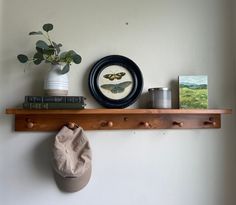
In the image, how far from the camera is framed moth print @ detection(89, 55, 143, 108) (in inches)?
63.4

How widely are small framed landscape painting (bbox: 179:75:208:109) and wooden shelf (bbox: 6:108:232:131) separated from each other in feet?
0.20

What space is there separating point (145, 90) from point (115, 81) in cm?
20

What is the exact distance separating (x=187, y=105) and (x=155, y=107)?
0.20 m

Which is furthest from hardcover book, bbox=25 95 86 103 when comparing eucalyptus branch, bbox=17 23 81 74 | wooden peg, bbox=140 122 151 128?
wooden peg, bbox=140 122 151 128

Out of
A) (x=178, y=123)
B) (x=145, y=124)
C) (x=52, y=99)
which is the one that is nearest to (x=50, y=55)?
(x=52, y=99)

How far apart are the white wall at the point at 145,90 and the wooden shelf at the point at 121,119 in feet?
0.17

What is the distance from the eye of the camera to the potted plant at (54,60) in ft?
4.89

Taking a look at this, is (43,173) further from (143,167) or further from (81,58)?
(81,58)

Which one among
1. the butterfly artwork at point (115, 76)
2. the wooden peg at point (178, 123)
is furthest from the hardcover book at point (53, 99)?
the wooden peg at point (178, 123)

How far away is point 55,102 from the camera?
146 centimetres

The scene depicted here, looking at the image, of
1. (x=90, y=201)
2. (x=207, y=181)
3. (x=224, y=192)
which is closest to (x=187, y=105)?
(x=207, y=181)

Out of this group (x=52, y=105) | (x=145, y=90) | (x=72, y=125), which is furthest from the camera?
(x=145, y=90)

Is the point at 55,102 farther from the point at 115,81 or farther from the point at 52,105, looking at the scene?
the point at 115,81

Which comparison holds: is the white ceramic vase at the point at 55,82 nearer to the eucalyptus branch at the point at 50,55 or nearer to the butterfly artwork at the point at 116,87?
the eucalyptus branch at the point at 50,55
